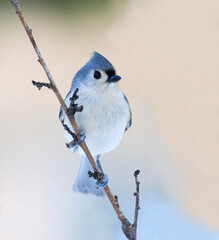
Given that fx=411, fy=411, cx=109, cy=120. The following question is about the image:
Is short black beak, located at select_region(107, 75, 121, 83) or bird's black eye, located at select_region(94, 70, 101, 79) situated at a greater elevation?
bird's black eye, located at select_region(94, 70, 101, 79)

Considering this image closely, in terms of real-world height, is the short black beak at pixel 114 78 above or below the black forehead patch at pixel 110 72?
below

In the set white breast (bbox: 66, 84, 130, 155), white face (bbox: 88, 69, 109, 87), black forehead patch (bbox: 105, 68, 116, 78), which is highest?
white face (bbox: 88, 69, 109, 87)

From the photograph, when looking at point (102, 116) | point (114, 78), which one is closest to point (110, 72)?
point (114, 78)

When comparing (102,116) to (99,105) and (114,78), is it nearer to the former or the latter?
(99,105)

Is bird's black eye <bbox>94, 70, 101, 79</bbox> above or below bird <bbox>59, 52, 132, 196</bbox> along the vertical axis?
above

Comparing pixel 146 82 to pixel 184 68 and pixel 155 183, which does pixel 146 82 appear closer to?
pixel 184 68

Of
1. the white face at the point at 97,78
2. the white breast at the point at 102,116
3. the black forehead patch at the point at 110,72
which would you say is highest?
the white face at the point at 97,78

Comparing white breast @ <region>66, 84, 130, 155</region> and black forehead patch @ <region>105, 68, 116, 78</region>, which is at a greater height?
black forehead patch @ <region>105, 68, 116, 78</region>

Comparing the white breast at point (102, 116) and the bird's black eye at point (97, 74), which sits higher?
the bird's black eye at point (97, 74)

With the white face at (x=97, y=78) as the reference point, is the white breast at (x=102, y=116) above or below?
below

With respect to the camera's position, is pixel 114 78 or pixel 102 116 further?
pixel 102 116

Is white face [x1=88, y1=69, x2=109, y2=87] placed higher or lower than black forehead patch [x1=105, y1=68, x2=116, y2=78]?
higher

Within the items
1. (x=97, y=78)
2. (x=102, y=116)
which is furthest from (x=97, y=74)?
(x=102, y=116)

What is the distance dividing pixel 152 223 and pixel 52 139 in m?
0.80
